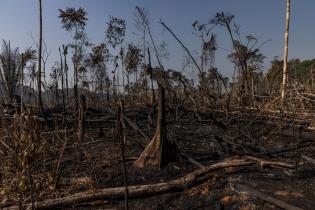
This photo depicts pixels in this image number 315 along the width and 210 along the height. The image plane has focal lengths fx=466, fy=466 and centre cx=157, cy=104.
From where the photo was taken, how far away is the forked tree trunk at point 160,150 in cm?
557

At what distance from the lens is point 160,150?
555 cm

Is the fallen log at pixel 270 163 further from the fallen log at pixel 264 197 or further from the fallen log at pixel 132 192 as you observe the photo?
the fallen log at pixel 264 197

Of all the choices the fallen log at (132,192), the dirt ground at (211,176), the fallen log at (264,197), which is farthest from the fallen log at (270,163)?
the fallen log at (264,197)

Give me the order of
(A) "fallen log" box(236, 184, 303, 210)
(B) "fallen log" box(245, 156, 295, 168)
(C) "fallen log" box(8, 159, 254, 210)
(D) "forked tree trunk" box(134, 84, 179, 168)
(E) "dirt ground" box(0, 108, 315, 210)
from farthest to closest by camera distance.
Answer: (D) "forked tree trunk" box(134, 84, 179, 168) → (B) "fallen log" box(245, 156, 295, 168) → (C) "fallen log" box(8, 159, 254, 210) → (E) "dirt ground" box(0, 108, 315, 210) → (A) "fallen log" box(236, 184, 303, 210)

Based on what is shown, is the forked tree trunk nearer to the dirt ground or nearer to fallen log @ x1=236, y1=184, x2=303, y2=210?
the dirt ground

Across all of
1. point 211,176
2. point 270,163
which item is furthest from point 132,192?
point 270,163

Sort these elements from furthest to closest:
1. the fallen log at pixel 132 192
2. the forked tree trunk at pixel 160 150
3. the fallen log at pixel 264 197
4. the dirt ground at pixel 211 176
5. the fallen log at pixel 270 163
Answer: the forked tree trunk at pixel 160 150
the fallen log at pixel 270 163
the fallen log at pixel 132 192
the dirt ground at pixel 211 176
the fallen log at pixel 264 197

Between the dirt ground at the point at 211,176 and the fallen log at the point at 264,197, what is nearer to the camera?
the fallen log at the point at 264,197

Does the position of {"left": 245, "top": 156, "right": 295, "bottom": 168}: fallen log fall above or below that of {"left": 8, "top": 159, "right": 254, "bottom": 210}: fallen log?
above

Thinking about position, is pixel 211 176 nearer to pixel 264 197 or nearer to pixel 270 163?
pixel 270 163

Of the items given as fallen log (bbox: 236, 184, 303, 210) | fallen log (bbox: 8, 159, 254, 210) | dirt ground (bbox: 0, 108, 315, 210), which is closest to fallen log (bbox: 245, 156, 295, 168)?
dirt ground (bbox: 0, 108, 315, 210)

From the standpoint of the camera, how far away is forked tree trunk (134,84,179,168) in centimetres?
557

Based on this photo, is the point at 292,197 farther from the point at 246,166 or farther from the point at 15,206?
the point at 15,206

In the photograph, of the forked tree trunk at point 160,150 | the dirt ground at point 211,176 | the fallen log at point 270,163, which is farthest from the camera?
the forked tree trunk at point 160,150
